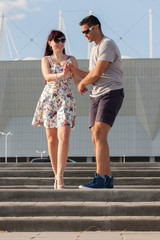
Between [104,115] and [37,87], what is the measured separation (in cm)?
7892

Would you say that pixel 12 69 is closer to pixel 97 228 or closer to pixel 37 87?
pixel 37 87

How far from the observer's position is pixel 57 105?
633cm

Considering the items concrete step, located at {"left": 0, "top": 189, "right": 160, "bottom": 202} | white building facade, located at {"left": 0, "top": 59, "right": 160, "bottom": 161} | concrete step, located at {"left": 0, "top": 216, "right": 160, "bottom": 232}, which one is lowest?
concrete step, located at {"left": 0, "top": 216, "right": 160, "bottom": 232}

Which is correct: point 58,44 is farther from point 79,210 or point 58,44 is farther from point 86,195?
point 79,210

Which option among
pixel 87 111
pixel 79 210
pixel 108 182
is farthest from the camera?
pixel 87 111

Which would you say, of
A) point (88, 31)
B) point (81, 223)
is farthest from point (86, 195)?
point (88, 31)

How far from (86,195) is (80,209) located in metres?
0.36

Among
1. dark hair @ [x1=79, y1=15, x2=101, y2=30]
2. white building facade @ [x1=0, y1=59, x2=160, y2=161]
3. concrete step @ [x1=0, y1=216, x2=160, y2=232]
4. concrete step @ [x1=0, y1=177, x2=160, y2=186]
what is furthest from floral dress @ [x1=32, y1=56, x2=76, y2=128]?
white building facade @ [x1=0, y1=59, x2=160, y2=161]

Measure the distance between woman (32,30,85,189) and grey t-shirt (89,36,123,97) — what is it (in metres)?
0.34

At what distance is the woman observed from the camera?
6.19 m
